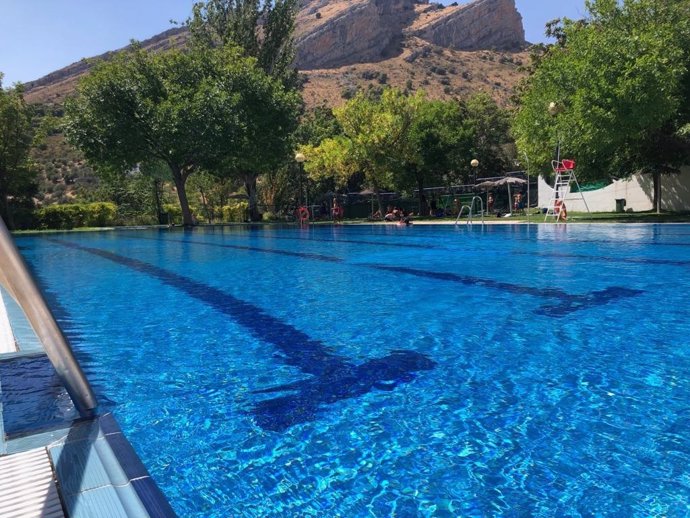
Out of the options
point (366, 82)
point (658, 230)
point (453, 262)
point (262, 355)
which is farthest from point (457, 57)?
point (262, 355)

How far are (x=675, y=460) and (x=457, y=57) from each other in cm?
10600

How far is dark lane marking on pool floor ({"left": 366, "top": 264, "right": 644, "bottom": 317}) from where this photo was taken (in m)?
6.20

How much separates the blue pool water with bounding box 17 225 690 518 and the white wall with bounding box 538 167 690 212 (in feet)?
63.4

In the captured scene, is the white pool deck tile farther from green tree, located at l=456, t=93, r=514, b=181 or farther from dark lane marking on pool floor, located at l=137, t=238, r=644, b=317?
green tree, located at l=456, t=93, r=514, b=181

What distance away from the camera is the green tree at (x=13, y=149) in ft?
107

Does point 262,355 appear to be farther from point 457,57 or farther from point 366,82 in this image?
point 457,57

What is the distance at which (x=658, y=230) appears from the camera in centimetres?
Result: 1611

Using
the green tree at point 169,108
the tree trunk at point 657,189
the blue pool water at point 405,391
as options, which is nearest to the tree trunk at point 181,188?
the green tree at point 169,108

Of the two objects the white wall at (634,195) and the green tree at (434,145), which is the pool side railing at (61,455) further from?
the green tree at (434,145)

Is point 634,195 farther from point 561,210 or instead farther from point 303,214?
point 303,214

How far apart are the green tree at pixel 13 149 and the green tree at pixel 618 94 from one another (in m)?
30.6

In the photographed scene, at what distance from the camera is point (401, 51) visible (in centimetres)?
10194

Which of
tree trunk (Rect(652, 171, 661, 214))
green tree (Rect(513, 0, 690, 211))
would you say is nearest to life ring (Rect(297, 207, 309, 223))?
green tree (Rect(513, 0, 690, 211))

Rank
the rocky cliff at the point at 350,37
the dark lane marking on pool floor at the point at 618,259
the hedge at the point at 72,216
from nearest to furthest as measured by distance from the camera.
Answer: the dark lane marking on pool floor at the point at 618,259
the hedge at the point at 72,216
the rocky cliff at the point at 350,37
